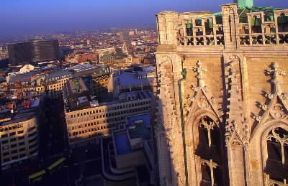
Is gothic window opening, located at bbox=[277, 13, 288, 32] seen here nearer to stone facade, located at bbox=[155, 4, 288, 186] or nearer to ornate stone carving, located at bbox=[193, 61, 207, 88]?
stone facade, located at bbox=[155, 4, 288, 186]

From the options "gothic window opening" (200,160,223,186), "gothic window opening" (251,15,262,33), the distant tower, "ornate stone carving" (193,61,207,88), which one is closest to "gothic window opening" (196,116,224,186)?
"gothic window opening" (200,160,223,186)

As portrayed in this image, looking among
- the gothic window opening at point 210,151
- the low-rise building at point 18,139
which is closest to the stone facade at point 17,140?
the low-rise building at point 18,139

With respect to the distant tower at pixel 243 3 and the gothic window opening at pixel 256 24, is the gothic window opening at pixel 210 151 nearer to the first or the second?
the gothic window opening at pixel 256 24

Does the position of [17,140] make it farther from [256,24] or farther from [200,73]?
[256,24]

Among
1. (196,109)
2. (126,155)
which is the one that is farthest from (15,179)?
(196,109)

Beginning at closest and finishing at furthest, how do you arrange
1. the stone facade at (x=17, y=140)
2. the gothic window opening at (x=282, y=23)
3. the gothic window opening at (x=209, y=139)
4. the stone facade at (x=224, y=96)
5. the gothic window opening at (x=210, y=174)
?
the stone facade at (x=224, y=96) → the gothic window opening at (x=282, y=23) → the gothic window opening at (x=209, y=139) → the gothic window opening at (x=210, y=174) → the stone facade at (x=17, y=140)

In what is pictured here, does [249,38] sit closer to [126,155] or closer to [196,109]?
[196,109]
